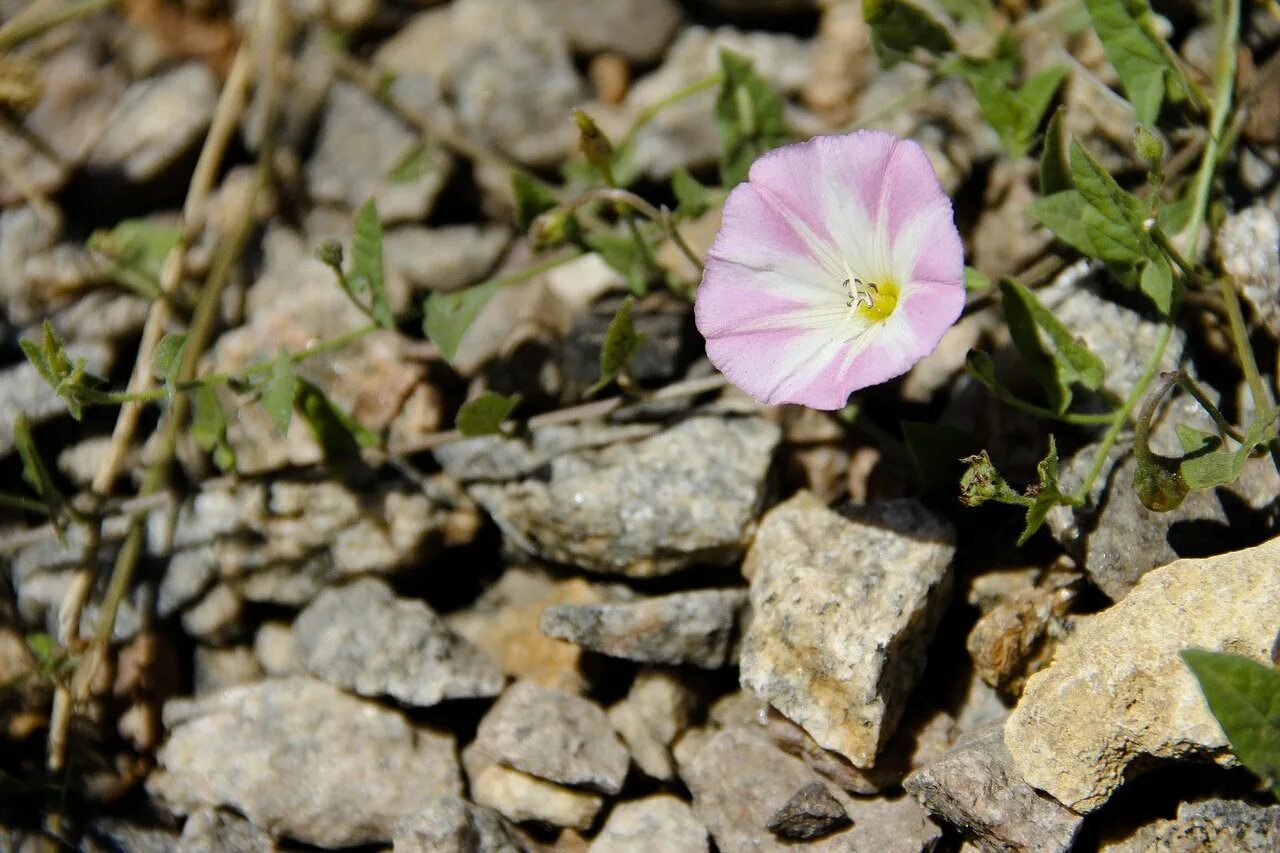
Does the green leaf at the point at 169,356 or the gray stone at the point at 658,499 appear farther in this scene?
the gray stone at the point at 658,499

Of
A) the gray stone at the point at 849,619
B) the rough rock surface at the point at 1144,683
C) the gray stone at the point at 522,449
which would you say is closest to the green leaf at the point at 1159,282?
the rough rock surface at the point at 1144,683

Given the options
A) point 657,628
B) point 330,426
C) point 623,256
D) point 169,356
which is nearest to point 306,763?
point 330,426

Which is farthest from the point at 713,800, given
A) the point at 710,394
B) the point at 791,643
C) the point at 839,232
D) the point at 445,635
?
the point at 839,232

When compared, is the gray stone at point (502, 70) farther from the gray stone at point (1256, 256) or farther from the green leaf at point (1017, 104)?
the gray stone at point (1256, 256)

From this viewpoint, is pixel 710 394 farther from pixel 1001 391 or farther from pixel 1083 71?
pixel 1083 71

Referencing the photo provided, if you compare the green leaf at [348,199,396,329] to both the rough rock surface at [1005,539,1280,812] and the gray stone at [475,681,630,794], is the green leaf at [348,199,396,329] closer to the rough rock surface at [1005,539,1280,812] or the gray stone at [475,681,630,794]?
the gray stone at [475,681,630,794]

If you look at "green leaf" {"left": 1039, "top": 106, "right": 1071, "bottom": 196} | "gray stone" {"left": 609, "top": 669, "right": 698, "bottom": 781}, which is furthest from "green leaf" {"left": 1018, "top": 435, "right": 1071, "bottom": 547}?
"gray stone" {"left": 609, "top": 669, "right": 698, "bottom": 781}

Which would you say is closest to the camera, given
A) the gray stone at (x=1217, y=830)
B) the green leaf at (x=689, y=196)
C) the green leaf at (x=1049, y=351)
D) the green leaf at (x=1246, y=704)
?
the green leaf at (x=1246, y=704)
